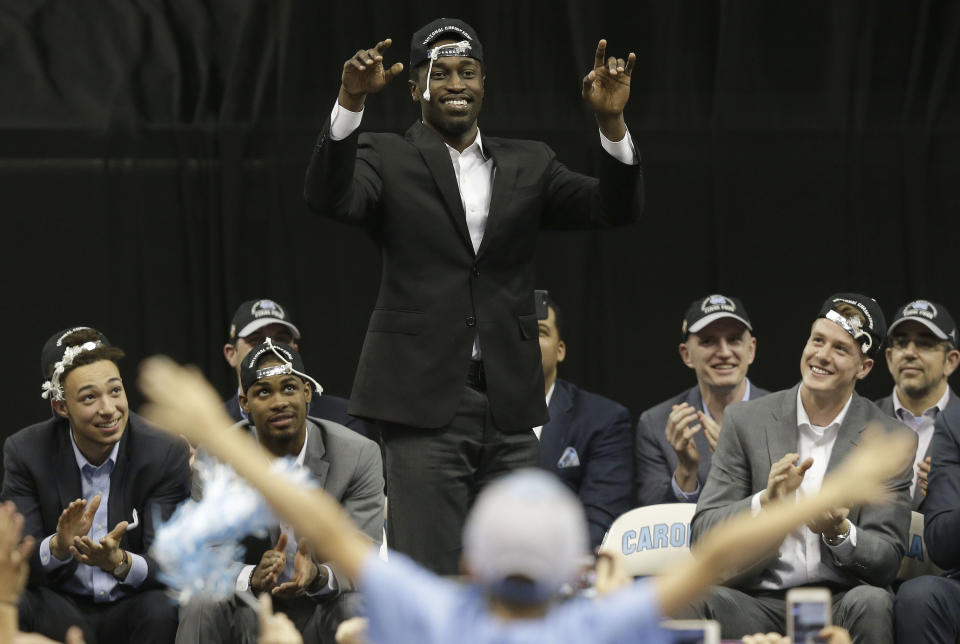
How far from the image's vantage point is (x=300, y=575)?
14.6ft

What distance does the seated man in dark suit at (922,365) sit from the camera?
5434mm

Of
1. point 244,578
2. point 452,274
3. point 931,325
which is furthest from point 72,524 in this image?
point 931,325

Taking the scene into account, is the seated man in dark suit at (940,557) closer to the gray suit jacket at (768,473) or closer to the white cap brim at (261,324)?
the gray suit jacket at (768,473)

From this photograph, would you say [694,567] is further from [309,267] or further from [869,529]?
[309,267]

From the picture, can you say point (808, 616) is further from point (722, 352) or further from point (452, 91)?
point (722, 352)

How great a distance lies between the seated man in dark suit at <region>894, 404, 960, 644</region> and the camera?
176 inches

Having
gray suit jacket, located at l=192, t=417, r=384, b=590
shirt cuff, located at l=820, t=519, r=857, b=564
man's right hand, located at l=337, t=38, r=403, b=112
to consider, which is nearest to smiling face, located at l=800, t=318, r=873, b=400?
shirt cuff, located at l=820, t=519, r=857, b=564

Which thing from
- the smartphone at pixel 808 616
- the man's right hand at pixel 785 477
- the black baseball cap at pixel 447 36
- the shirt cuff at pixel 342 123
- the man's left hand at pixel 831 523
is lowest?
the man's left hand at pixel 831 523

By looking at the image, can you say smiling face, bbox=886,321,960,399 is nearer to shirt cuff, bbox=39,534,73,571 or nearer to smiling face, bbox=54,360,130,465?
smiling face, bbox=54,360,130,465

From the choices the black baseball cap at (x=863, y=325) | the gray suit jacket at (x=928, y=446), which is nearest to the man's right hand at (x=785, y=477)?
the black baseball cap at (x=863, y=325)

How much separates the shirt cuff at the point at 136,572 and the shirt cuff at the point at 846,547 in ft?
7.04

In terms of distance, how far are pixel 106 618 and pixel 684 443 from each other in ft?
6.82

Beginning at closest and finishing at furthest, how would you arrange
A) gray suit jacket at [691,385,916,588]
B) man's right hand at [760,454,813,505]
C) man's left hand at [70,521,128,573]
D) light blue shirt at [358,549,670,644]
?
light blue shirt at [358,549,670,644] → man's right hand at [760,454,813,505] → gray suit jacket at [691,385,916,588] → man's left hand at [70,521,128,573]

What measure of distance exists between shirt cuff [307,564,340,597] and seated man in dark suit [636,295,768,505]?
4.70 ft
